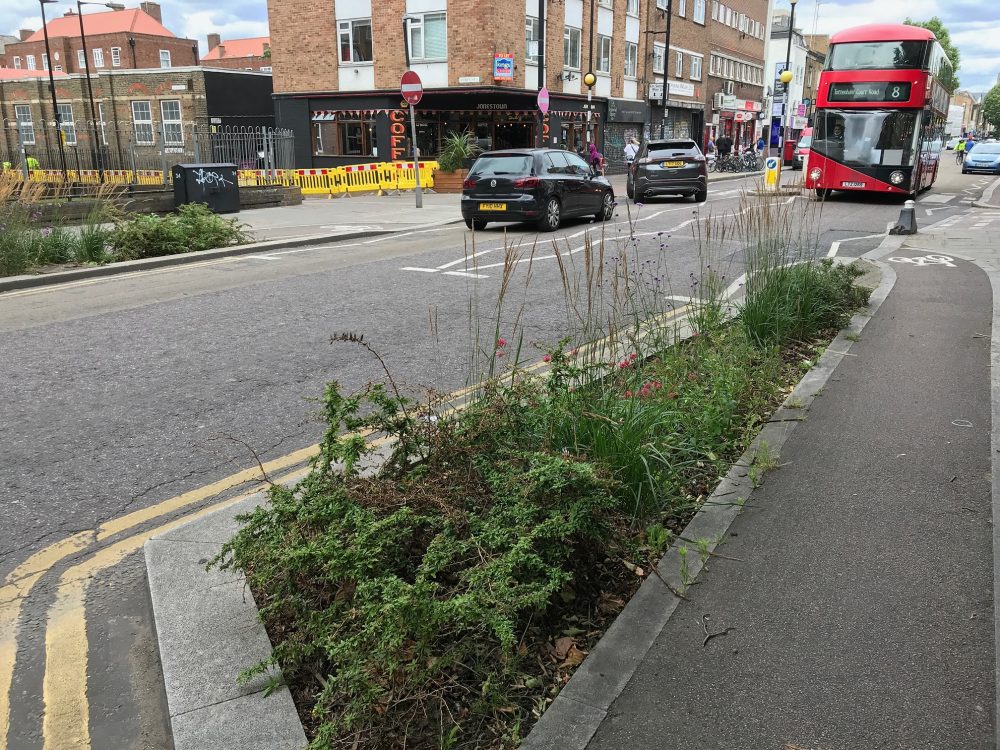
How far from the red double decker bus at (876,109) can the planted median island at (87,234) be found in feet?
47.9

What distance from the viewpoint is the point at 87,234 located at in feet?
39.4

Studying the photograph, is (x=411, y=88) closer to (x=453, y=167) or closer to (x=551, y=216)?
(x=551, y=216)

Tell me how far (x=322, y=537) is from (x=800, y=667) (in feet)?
5.49

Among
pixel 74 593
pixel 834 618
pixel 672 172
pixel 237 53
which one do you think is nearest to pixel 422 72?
pixel 672 172

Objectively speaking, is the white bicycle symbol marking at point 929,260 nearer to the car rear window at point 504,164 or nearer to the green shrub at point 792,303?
the green shrub at point 792,303

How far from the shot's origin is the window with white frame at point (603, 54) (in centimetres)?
3969

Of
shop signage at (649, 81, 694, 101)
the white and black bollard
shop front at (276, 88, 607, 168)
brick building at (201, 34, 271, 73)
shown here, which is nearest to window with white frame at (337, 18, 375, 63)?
shop front at (276, 88, 607, 168)

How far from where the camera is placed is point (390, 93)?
111 ft

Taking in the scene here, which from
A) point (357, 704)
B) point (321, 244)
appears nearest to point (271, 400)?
point (357, 704)

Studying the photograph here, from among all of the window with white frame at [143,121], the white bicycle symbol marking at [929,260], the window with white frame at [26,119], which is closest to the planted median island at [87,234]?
the white bicycle symbol marking at [929,260]

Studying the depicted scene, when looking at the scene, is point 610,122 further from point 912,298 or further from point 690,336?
point 690,336

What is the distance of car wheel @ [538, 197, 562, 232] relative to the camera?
51.1 feet

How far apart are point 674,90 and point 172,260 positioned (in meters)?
40.5

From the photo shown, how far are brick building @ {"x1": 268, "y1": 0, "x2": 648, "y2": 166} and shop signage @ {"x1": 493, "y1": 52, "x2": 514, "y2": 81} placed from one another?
0.04 meters
